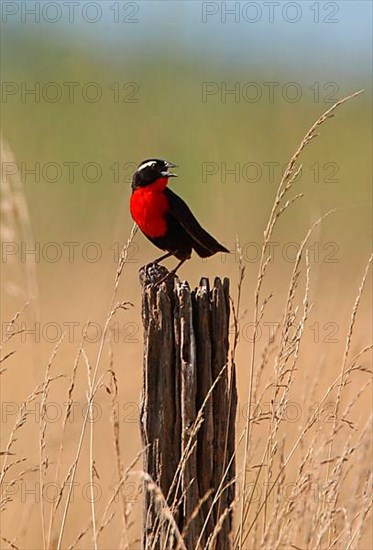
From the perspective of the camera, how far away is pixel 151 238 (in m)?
4.41

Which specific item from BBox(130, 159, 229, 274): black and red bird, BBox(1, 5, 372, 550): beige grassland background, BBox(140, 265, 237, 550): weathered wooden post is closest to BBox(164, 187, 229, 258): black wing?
BBox(130, 159, 229, 274): black and red bird

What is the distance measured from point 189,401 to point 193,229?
124 cm

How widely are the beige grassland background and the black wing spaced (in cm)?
36

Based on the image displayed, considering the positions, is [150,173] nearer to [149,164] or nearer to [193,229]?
[149,164]

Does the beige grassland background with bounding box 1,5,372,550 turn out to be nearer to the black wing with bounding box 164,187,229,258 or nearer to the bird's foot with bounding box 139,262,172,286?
the bird's foot with bounding box 139,262,172,286

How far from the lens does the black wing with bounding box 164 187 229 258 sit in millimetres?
4160

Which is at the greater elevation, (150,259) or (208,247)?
(150,259)

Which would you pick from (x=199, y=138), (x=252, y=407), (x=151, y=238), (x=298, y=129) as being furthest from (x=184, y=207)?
(x=298, y=129)

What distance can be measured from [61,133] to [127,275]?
403 inches

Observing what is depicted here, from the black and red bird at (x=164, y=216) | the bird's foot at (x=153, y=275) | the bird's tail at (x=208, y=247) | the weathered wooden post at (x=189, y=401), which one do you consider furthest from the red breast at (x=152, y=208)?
the weathered wooden post at (x=189, y=401)

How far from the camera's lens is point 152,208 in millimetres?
4332

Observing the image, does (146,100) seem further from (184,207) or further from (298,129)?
(184,207)

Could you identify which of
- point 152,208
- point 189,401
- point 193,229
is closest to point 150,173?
point 152,208

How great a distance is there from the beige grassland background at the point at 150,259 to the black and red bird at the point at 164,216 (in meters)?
0.40
